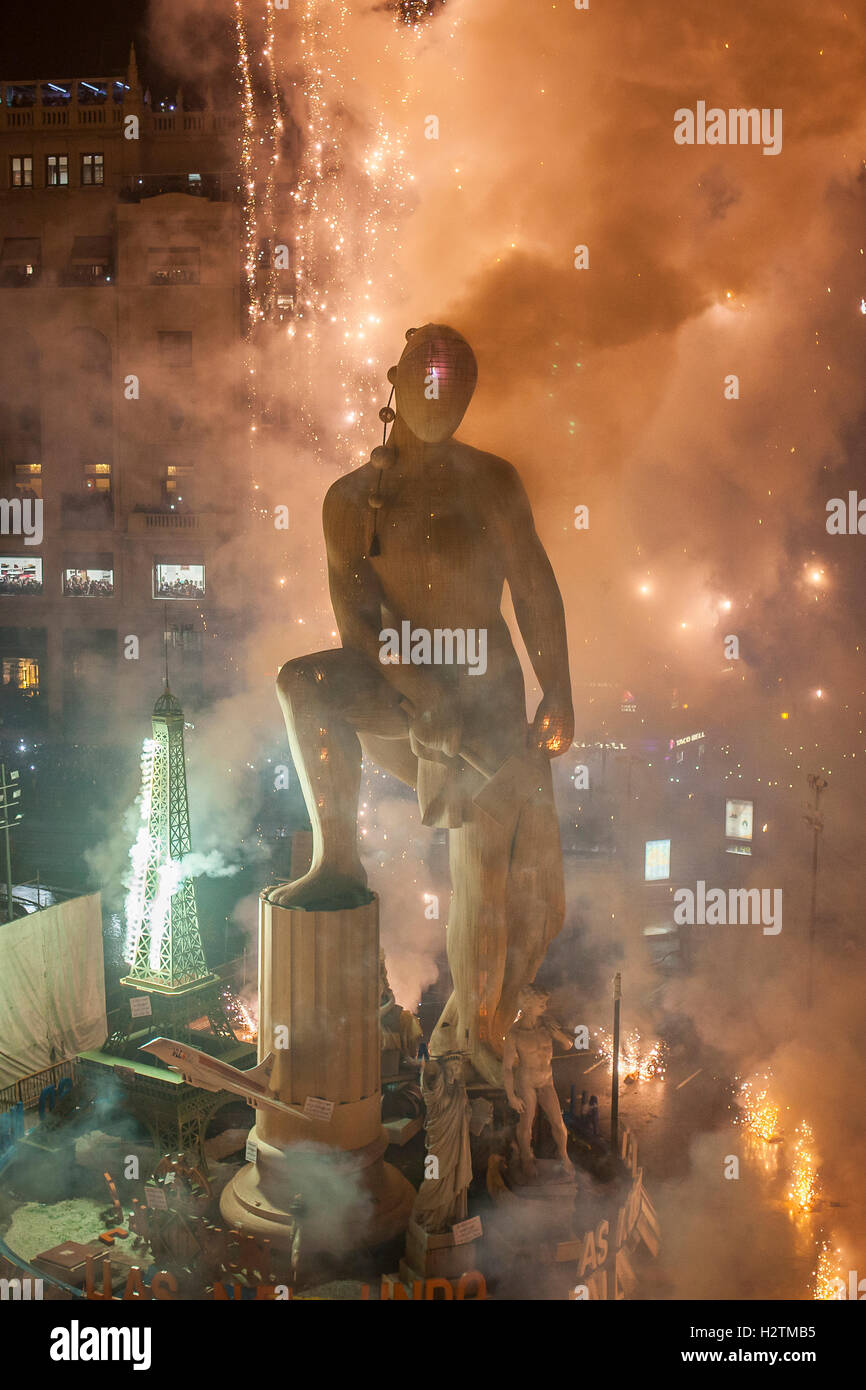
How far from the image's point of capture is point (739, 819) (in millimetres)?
24719

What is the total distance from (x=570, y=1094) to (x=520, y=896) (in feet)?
11.7

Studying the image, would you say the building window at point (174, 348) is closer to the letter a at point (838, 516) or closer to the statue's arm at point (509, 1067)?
the letter a at point (838, 516)

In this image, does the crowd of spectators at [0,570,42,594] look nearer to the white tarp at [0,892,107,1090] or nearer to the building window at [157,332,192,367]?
the building window at [157,332,192,367]

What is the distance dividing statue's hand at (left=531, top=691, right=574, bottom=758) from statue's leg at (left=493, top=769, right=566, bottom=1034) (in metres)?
0.51

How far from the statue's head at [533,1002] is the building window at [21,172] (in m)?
30.2

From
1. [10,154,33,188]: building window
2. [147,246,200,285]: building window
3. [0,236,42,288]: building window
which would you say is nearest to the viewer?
[147,246,200,285]: building window

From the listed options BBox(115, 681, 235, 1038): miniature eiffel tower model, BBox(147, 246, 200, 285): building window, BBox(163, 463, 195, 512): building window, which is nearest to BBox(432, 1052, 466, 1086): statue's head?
BBox(115, 681, 235, 1038): miniature eiffel tower model

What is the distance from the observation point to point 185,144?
30.2 meters

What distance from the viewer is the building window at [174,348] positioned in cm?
3066

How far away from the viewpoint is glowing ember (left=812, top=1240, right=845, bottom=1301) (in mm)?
10250

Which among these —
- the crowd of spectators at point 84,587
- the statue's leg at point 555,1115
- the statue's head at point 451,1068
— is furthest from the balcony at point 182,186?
the statue's head at point 451,1068
